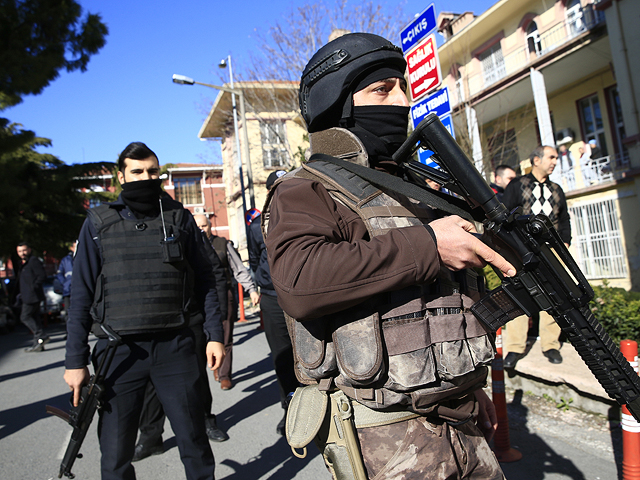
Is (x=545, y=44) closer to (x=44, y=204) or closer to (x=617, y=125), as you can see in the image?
(x=617, y=125)

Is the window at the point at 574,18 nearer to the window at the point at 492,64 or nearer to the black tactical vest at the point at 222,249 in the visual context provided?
the window at the point at 492,64

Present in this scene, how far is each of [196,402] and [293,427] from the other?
3.75 ft

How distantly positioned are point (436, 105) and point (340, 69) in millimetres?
4021

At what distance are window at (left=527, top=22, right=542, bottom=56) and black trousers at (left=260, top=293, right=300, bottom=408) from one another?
12.3 meters

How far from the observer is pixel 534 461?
317 cm

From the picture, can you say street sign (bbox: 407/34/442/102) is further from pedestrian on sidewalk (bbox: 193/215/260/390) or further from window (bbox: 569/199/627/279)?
window (bbox: 569/199/627/279)

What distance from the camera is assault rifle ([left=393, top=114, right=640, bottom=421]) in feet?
4.42

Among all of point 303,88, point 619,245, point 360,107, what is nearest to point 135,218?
point 303,88

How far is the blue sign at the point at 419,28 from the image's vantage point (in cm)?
509

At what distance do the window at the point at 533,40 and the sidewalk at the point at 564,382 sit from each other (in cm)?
1113

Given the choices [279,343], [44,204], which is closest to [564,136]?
[279,343]

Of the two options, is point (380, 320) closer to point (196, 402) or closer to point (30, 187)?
point (196, 402)

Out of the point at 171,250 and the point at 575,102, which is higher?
the point at 575,102

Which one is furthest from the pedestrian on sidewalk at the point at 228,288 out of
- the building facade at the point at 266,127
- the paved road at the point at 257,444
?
the building facade at the point at 266,127
